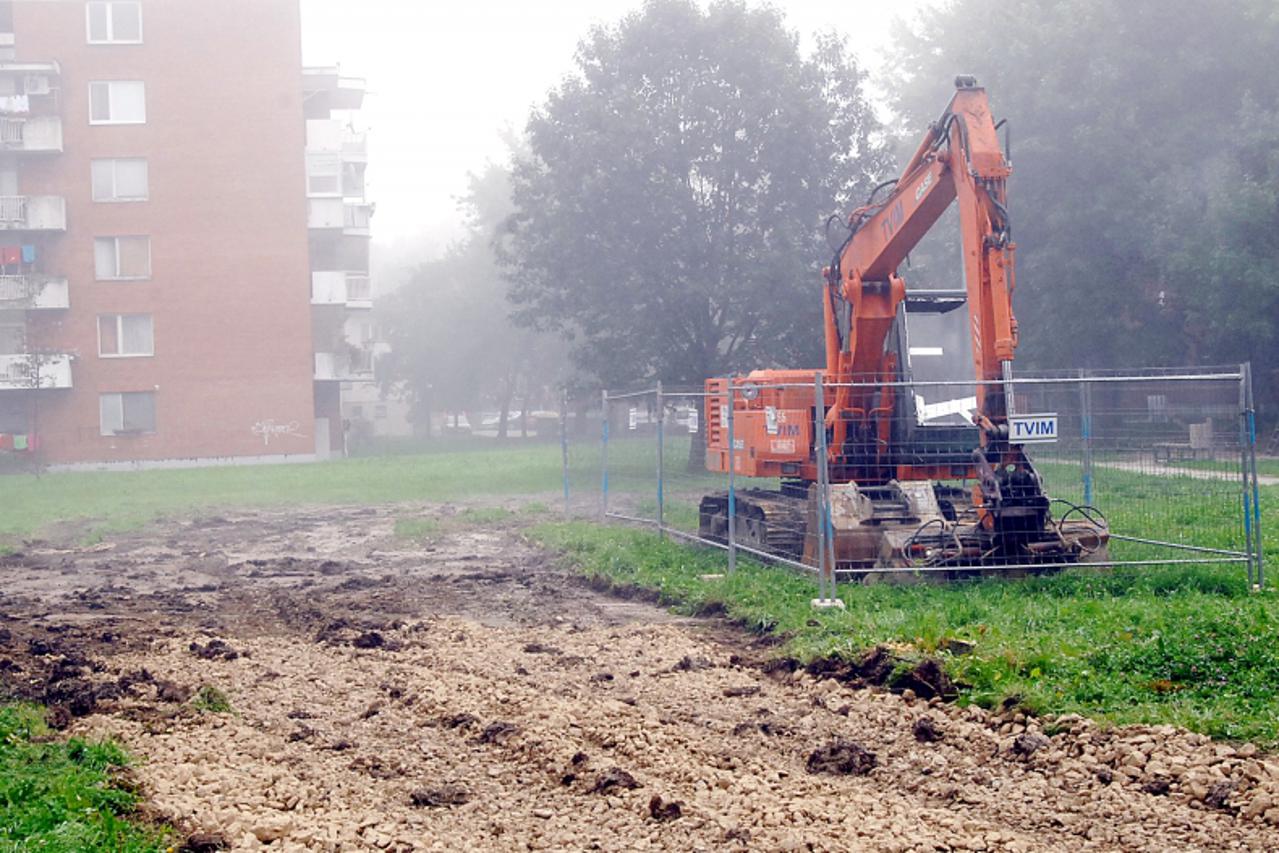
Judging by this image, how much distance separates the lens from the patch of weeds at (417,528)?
19812 mm

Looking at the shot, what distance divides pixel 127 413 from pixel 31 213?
23.9ft

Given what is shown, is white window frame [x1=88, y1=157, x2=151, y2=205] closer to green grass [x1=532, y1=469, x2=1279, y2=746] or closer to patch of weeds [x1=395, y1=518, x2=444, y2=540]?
patch of weeds [x1=395, y1=518, x2=444, y2=540]

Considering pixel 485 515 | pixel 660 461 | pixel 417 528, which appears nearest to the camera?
pixel 660 461

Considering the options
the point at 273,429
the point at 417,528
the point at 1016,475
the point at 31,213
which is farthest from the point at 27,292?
the point at 1016,475

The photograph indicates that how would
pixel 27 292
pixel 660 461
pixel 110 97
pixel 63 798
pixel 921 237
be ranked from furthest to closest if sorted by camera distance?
pixel 110 97 < pixel 27 292 < pixel 660 461 < pixel 921 237 < pixel 63 798

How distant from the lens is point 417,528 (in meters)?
20.4

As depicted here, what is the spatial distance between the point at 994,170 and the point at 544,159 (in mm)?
22697

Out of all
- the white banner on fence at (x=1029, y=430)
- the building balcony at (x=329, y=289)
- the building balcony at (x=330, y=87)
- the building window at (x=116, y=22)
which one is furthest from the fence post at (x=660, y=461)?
the building balcony at (x=330, y=87)

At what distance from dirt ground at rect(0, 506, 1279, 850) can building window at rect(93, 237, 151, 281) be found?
115 ft

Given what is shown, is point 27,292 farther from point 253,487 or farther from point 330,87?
point 253,487

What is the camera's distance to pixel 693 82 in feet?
105

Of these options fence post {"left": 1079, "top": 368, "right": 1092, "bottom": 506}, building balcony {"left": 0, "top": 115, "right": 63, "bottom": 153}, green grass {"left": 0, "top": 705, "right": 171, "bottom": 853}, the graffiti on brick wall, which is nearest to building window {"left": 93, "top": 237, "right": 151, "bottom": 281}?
building balcony {"left": 0, "top": 115, "right": 63, "bottom": 153}

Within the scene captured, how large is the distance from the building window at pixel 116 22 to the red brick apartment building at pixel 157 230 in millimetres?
68

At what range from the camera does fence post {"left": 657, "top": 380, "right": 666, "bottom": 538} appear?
49.3 ft
